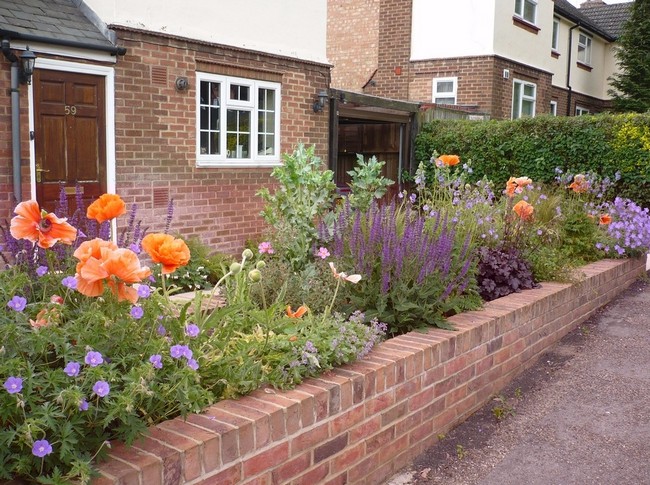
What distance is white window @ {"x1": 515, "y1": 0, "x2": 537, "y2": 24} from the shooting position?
1787 cm

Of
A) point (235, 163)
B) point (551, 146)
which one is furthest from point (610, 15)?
point (235, 163)

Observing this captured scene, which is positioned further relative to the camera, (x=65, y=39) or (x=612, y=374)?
(x=65, y=39)

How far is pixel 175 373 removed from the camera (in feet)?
7.98

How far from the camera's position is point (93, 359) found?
212cm

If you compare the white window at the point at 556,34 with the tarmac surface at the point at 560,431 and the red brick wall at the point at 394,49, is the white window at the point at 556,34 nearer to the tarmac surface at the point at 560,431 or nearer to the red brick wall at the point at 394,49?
the red brick wall at the point at 394,49

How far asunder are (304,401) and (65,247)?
1312mm

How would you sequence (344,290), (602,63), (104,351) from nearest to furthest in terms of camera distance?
1. (104,351)
2. (344,290)
3. (602,63)

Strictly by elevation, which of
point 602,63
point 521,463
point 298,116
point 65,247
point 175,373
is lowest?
point 521,463

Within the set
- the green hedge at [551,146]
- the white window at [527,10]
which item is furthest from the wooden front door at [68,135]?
the white window at [527,10]

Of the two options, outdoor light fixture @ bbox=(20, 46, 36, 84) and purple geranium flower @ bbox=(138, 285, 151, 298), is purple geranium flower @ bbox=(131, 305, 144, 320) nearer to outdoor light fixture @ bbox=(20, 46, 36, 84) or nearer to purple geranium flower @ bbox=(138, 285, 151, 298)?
purple geranium flower @ bbox=(138, 285, 151, 298)

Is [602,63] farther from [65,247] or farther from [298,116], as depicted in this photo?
[65,247]

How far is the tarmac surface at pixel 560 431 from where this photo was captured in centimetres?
348

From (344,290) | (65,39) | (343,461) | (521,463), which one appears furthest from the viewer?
(65,39)

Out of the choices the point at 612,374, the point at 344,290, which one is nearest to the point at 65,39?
the point at 344,290
